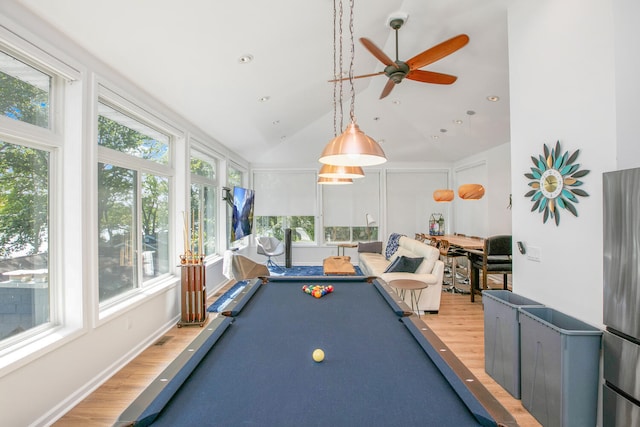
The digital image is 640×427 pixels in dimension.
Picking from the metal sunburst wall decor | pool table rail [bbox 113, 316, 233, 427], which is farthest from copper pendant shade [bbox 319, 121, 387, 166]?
the metal sunburst wall decor

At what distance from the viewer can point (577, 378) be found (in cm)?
188

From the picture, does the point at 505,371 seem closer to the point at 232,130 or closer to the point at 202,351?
the point at 202,351

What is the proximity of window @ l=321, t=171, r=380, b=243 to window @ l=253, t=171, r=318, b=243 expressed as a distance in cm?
37

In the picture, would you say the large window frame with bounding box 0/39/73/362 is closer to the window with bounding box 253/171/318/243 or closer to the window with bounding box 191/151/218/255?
the window with bounding box 191/151/218/255

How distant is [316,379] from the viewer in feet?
4.18

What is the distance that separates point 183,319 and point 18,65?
9.54 feet

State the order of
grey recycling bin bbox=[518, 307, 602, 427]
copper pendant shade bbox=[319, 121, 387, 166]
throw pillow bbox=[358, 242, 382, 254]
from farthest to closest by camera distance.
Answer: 1. throw pillow bbox=[358, 242, 382, 254]
2. grey recycling bin bbox=[518, 307, 602, 427]
3. copper pendant shade bbox=[319, 121, 387, 166]

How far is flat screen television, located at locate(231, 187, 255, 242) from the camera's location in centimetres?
596

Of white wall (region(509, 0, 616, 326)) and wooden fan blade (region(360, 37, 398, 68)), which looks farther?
wooden fan blade (region(360, 37, 398, 68))

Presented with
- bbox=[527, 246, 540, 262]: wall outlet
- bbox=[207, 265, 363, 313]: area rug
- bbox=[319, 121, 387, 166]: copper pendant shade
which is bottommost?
bbox=[207, 265, 363, 313]: area rug

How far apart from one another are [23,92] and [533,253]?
401 cm

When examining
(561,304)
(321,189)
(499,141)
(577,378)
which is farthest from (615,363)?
(321,189)

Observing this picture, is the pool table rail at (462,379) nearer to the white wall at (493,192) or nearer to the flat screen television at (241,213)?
the flat screen television at (241,213)

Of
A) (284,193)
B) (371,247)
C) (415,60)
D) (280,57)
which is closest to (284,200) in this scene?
(284,193)
